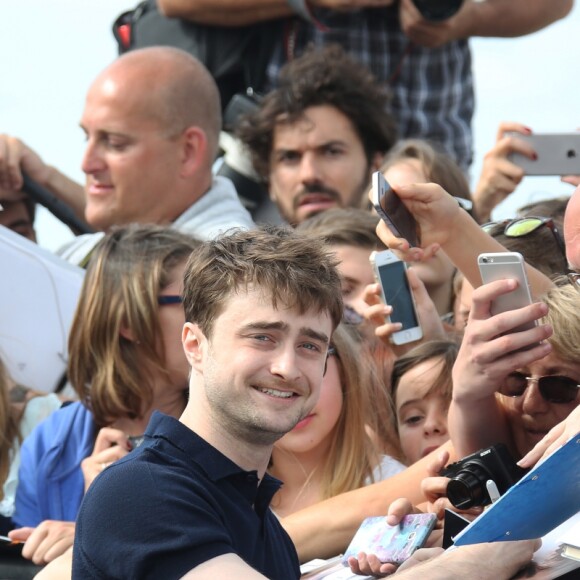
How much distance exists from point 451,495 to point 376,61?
340 cm

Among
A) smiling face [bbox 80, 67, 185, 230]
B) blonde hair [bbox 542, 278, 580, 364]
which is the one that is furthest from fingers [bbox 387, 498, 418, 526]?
Answer: smiling face [bbox 80, 67, 185, 230]

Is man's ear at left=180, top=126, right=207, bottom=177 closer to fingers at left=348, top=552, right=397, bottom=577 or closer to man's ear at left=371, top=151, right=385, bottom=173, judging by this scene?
man's ear at left=371, top=151, right=385, bottom=173

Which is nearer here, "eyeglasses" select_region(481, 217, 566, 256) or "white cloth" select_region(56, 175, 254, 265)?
"eyeglasses" select_region(481, 217, 566, 256)

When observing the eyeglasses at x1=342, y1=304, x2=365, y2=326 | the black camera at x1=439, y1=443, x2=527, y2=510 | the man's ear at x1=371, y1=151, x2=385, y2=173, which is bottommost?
the eyeglasses at x1=342, y1=304, x2=365, y2=326

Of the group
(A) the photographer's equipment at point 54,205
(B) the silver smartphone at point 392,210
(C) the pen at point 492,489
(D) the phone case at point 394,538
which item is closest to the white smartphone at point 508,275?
(B) the silver smartphone at point 392,210

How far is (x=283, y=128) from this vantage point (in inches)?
213

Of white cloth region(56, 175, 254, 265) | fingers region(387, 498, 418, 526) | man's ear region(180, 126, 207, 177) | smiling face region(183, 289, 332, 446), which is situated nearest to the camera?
smiling face region(183, 289, 332, 446)

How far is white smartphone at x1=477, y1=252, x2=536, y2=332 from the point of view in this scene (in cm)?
285

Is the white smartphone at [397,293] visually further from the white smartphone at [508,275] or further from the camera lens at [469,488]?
the camera lens at [469,488]

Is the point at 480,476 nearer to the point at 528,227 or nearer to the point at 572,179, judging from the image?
the point at 528,227

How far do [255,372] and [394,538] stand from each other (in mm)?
544

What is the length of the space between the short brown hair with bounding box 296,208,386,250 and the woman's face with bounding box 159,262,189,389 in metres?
0.64

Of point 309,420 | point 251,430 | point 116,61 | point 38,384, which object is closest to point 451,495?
point 251,430

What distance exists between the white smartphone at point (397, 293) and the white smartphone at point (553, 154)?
734mm
